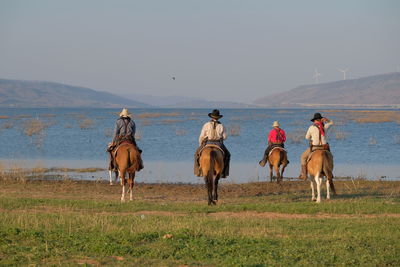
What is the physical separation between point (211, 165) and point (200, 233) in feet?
18.6

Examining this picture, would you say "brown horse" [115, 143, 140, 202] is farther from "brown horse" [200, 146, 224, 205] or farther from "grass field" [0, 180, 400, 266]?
"brown horse" [200, 146, 224, 205]

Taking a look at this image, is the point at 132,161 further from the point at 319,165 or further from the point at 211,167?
the point at 319,165

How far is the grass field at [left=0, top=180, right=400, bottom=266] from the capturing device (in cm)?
985

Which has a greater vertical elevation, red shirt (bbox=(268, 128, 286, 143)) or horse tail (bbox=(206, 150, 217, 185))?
red shirt (bbox=(268, 128, 286, 143))

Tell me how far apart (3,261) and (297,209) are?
7747 millimetres

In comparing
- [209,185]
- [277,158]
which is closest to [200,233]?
[209,185]

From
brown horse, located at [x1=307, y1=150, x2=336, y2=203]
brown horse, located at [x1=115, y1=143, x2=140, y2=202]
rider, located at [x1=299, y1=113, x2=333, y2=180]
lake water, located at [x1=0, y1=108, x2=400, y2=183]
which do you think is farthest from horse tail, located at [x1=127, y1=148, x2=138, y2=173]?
lake water, located at [x1=0, y1=108, x2=400, y2=183]

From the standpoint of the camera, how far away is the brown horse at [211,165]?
17222 millimetres

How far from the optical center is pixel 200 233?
11.6m

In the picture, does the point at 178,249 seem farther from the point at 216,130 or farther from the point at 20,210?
the point at 216,130

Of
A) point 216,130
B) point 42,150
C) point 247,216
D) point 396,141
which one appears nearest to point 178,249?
point 247,216

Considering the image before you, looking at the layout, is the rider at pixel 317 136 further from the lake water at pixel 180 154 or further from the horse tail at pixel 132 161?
the lake water at pixel 180 154

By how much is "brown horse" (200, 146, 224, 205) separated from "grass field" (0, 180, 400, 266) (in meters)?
0.93

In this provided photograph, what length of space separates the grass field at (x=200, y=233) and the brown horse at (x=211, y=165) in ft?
3.05
